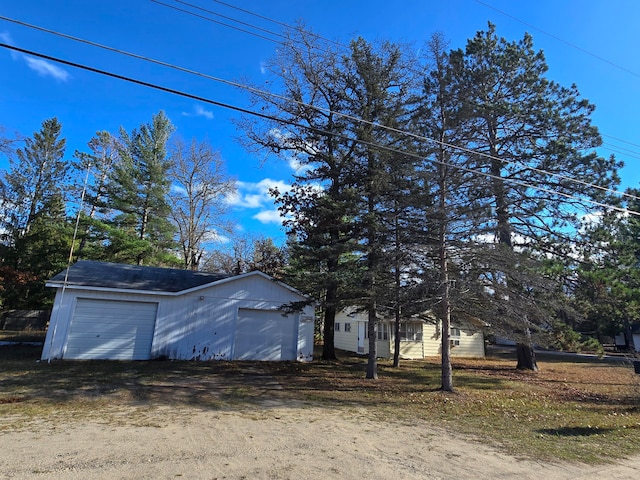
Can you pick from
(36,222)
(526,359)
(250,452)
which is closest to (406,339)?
(526,359)

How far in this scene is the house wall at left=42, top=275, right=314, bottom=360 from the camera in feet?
43.6

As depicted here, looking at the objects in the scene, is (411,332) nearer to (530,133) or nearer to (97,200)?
(530,133)

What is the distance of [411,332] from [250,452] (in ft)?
60.3

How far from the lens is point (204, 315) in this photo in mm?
14922

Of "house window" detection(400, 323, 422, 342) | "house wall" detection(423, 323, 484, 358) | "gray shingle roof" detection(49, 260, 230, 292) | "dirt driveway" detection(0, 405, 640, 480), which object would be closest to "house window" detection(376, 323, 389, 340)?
"house window" detection(400, 323, 422, 342)

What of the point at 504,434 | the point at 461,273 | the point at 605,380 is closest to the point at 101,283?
the point at 461,273

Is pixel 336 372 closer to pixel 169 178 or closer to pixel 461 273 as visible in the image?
pixel 461 273

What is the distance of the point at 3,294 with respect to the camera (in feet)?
79.7

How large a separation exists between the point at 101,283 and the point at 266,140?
29.1ft

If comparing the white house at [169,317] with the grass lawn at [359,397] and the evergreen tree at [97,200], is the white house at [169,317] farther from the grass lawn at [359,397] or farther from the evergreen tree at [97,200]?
the evergreen tree at [97,200]

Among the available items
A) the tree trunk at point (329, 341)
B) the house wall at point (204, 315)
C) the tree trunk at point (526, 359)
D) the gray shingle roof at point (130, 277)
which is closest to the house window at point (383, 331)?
the tree trunk at point (329, 341)

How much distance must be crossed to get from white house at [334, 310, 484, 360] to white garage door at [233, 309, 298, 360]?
429 cm

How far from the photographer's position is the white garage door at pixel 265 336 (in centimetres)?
1539

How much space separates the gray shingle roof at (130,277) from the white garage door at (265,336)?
263cm
